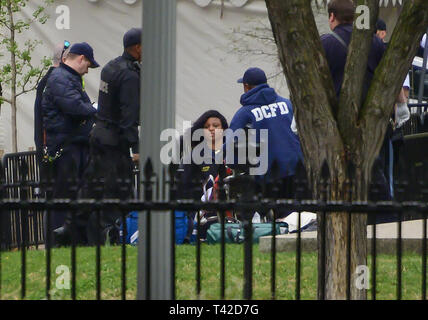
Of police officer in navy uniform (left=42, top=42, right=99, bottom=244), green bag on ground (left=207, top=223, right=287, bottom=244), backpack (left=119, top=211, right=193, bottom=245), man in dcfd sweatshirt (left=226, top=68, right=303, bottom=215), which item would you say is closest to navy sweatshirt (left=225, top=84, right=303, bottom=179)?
man in dcfd sweatshirt (left=226, top=68, right=303, bottom=215)

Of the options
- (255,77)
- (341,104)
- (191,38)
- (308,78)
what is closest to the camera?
(308,78)

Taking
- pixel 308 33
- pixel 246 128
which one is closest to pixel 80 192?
pixel 308 33

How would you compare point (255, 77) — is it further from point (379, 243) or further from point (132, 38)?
point (379, 243)

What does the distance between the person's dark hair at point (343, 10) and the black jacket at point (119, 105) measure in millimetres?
1797

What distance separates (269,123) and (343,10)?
1.69m

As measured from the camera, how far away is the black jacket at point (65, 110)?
9.85 meters

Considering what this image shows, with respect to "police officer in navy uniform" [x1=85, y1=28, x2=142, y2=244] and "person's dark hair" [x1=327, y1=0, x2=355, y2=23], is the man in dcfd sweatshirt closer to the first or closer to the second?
"police officer in navy uniform" [x1=85, y1=28, x2=142, y2=244]

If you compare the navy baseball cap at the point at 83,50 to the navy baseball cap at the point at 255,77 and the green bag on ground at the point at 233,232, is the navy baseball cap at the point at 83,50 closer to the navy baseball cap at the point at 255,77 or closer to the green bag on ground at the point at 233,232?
the navy baseball cap at the point at 255,77

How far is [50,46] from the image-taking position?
46.0 ft

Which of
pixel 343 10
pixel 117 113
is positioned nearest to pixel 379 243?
pixel 343 10

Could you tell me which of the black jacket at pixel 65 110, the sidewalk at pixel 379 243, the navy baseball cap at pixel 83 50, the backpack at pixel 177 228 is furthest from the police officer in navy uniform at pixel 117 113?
the sidewalk at pixel 379 243

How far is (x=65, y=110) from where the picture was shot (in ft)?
32.4

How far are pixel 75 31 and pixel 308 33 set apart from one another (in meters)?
8.26
